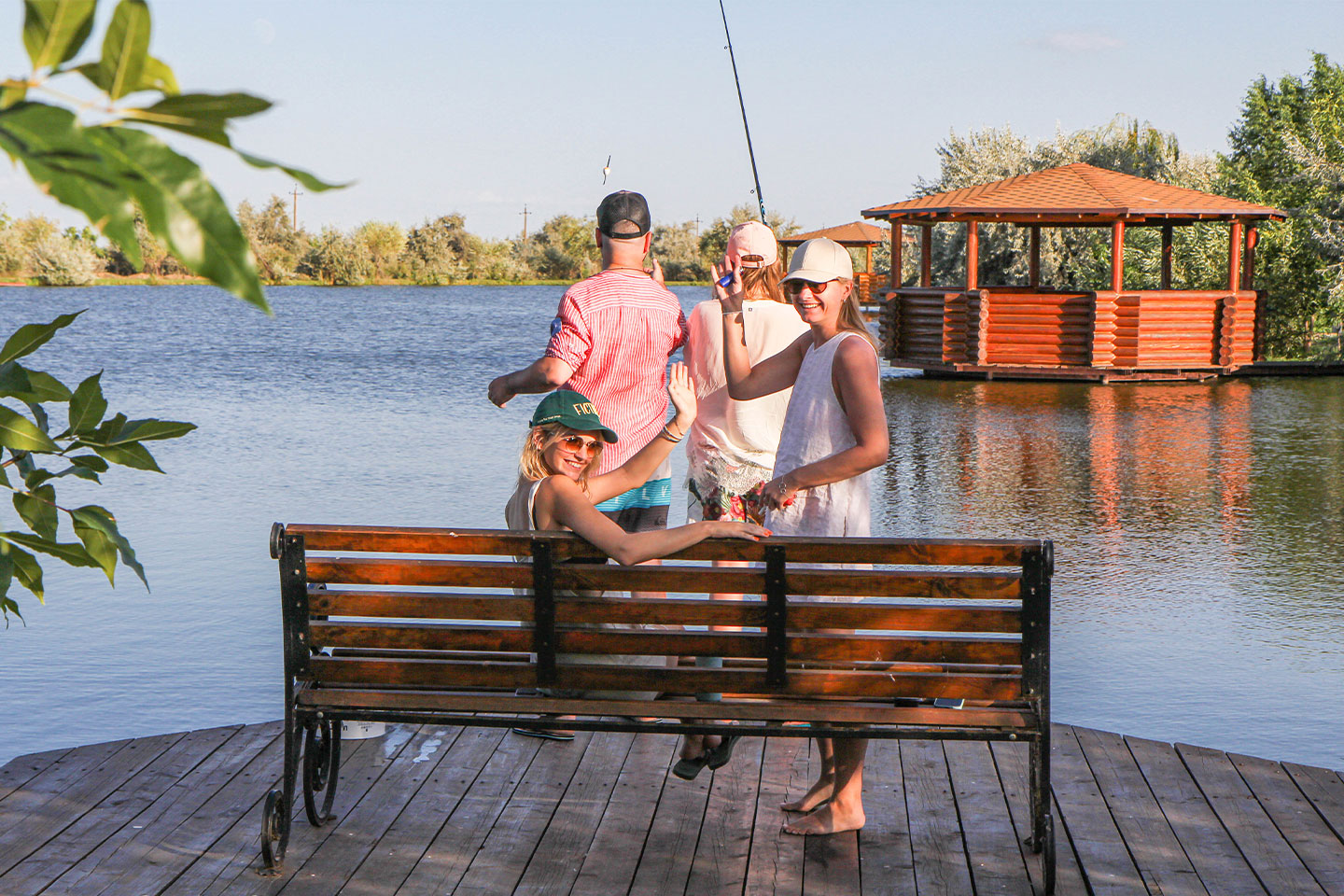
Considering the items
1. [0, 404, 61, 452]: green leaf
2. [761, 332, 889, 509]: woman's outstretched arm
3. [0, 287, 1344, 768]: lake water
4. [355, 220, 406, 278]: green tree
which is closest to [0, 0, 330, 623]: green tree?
[0, 404, 61, 452]: green leaf

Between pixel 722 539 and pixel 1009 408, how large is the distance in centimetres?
1423

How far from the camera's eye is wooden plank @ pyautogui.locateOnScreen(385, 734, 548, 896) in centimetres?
318

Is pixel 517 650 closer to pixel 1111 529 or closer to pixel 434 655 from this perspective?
pixel 434 655

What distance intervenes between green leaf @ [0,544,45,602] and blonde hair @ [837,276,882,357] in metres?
2.38

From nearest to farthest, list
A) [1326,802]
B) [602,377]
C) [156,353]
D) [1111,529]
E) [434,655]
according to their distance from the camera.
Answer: [434,655] < [1326,802] < [602,377] < [1111,529] < [156,353]

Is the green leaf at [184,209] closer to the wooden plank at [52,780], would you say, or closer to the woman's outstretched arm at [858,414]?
the woman's outstretched arm at [858,414]

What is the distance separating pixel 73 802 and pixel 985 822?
2404 millimetres

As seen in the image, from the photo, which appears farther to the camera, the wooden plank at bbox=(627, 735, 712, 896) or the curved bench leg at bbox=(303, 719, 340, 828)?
the curved bench leg at bbox=(303, 719, 340, 828)

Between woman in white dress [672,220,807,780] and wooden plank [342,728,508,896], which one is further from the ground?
woman in white dress [672,220,807,780]

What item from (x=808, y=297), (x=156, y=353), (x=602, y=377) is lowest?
(x=156, y=353)

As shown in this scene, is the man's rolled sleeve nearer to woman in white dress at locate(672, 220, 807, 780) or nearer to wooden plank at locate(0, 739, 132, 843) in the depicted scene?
woman in white dress at locate(672, 220, 807, 780)

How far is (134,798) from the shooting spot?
367cm

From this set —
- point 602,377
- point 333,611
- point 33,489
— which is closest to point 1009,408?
point 602,377

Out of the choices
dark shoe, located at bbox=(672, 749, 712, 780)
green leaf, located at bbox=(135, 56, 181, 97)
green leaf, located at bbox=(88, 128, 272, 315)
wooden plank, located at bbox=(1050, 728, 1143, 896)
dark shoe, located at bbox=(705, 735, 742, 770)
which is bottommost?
wooden plank, located at bbox=(1050, 728, 1143, 896)
